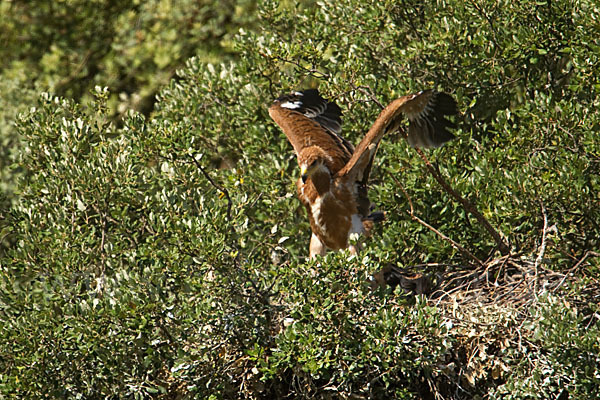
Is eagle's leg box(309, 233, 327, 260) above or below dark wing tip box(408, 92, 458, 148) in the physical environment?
below

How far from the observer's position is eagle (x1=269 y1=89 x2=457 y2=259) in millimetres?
5137

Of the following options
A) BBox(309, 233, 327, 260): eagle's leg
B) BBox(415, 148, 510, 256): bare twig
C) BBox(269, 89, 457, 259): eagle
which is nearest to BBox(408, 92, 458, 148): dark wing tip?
BBox(269, 89, 457, 259): eagle

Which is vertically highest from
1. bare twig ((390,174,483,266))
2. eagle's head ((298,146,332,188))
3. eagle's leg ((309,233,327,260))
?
eagle's head ((298,146,332,188))

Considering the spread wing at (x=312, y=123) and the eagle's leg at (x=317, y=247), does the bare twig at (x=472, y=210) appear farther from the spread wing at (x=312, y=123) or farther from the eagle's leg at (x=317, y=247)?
the eagle's leg at (x=317, y=247)

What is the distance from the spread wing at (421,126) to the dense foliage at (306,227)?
17cm

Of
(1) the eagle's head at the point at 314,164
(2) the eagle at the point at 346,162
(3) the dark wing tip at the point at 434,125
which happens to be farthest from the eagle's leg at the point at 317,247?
(3) the dark wing tip at the point at 434,125

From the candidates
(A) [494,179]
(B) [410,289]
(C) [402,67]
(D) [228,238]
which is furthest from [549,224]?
(D) [228,238]

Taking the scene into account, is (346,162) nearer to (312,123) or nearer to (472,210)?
(312,123)

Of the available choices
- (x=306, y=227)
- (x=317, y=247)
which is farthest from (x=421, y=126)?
(x=306, y=227)

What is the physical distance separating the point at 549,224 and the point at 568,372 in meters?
1.18

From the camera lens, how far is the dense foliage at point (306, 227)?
14.0 ft

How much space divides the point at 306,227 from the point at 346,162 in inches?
25.0

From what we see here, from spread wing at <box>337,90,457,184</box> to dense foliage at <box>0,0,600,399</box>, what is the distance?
165mm

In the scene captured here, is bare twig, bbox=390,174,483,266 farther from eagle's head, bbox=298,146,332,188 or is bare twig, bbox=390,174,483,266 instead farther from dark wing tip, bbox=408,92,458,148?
eagle's head, bbox=298,146,332,188
